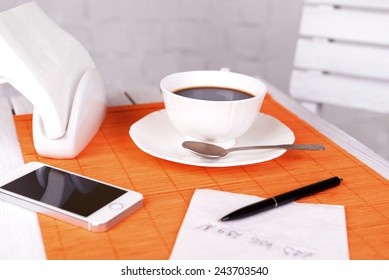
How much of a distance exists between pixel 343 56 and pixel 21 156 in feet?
2.72

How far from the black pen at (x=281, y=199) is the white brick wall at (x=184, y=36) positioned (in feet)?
3.81

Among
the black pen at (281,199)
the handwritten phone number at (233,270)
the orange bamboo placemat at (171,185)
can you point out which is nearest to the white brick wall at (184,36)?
the orange bamboo placemat at (171,185)

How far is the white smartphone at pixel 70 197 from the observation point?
59cm

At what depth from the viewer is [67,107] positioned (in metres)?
0.75

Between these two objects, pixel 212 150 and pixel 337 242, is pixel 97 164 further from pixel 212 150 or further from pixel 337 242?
pixel 337 242

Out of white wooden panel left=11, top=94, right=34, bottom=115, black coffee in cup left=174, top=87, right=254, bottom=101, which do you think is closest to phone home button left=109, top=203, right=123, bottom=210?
black coffee in cup left=174, top=87, right=254, bottom=101

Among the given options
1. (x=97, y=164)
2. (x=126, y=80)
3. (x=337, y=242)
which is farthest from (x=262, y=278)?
(x=126, y=80)

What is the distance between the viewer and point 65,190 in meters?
0.64

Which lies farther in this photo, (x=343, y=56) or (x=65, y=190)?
(x=343, y=56)

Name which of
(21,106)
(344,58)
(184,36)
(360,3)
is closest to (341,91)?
(344,58)

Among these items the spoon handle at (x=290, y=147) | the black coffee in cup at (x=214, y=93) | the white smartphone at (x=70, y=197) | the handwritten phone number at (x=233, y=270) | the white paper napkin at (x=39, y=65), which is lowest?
the handwritten phone number at (x=233, y=270)

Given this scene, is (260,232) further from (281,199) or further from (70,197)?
(70,197)

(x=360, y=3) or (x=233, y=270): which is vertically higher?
(x=360, y=3)

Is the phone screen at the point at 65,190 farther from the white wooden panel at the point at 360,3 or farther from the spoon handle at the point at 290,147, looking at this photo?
the white wooden panel at the point at 360,3
